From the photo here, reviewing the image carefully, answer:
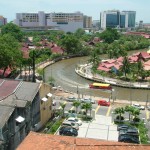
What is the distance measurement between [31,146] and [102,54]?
59434mm

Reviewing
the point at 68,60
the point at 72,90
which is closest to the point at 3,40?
the point at 72,90

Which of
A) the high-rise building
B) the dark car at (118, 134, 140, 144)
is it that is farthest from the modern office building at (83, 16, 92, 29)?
the dark car at (118, 134, 140, 144)

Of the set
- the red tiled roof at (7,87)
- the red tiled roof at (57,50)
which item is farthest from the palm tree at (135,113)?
the red tiled roof at (57,50)

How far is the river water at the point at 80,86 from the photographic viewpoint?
37.6m

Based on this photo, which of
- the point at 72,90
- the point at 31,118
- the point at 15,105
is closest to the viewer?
the point at 15,105

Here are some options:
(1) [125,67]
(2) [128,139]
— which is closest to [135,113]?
(2) [128,139]

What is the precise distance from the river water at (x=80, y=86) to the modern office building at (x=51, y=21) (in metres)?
85.1

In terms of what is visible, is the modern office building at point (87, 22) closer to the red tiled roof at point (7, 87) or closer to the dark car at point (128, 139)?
the red tiled roof at point (7, 87)

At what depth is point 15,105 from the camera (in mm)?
Result: 20156

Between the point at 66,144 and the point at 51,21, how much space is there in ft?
434

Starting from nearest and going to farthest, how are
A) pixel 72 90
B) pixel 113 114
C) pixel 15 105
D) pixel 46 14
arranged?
pixel 15 105 < pixel 113 114 < pixel 72 90 < pixel 46 14

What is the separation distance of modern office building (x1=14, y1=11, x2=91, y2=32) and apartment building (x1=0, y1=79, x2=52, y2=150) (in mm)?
117444

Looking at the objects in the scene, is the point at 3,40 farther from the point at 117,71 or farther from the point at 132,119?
the point at 132,119

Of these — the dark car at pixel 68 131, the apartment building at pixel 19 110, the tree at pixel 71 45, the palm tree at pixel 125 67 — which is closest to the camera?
the apartment building at pixel 19 110
